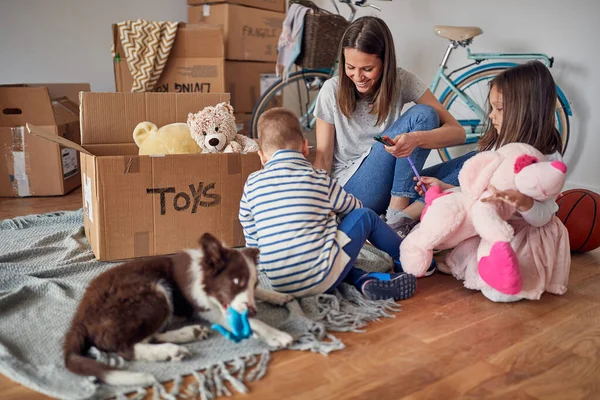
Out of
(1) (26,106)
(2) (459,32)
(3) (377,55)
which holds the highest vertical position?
(2) (459,32)

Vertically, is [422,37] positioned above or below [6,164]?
above

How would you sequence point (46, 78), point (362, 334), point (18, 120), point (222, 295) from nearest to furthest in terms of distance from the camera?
point (222, 295) → point (362, 334) → point (18, 120) → point (46, 78)

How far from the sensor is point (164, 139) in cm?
171

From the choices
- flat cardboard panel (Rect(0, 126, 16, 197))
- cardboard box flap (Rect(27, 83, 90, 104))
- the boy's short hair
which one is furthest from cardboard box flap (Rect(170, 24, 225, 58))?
the boy's short hair

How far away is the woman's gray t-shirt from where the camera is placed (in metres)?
1.81

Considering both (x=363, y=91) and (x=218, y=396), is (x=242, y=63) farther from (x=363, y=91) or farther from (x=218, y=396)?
(x=218, y=396)

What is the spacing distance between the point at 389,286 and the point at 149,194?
0.75 meters

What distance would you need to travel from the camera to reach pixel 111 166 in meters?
1.47

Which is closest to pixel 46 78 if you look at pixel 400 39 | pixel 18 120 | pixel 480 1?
pixel 18 120

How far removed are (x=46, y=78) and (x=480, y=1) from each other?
2413 mm

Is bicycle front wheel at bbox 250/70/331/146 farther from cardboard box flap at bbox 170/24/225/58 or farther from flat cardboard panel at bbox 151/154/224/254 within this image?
flat cardboard panel at bbox 151/154/224/254

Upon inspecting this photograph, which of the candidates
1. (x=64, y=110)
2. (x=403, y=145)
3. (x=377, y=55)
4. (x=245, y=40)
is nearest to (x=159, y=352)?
(x=403, y=145)

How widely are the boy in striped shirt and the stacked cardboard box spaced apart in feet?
6.10

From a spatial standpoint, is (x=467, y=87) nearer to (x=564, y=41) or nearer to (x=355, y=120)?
(x=564, y=41)
